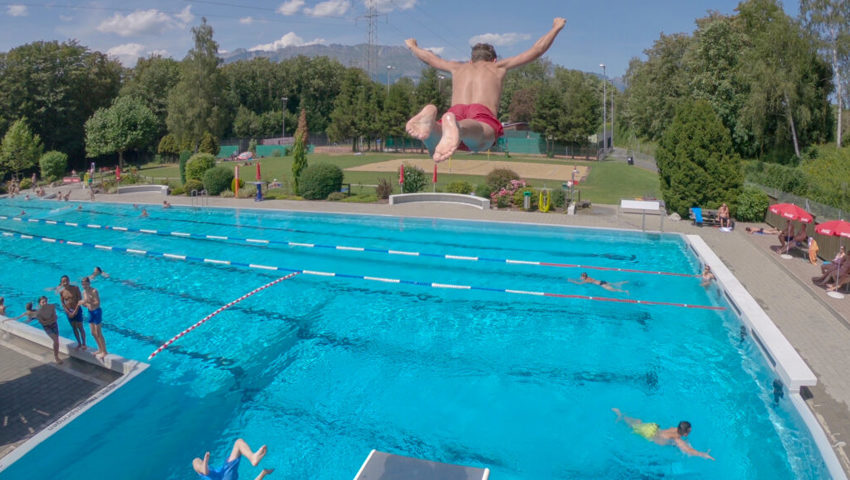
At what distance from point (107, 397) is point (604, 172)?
1513 inches

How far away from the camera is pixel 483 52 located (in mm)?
8953

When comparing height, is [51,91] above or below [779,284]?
above

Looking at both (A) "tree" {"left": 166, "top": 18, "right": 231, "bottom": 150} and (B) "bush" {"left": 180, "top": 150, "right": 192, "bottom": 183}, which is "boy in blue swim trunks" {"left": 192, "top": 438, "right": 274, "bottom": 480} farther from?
(A) "tree" {"left": 166, "top": 18, "right": 231, "bottom": 150}

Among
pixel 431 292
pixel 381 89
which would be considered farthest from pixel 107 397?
pixel 381 89

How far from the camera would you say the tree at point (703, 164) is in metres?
22.7

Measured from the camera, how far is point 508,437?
8.55 metres

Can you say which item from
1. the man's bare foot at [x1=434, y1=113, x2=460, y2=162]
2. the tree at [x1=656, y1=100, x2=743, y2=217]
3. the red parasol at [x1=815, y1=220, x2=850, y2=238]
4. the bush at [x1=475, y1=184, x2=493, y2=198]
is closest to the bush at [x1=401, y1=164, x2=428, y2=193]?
the bush at [x1=475, y1=184, x2=493, y2=198]

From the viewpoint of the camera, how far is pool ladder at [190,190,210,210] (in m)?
28.8

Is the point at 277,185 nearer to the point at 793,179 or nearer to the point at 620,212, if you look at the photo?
the point at 620,212

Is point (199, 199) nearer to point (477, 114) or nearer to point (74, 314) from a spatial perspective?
point (74, 314)

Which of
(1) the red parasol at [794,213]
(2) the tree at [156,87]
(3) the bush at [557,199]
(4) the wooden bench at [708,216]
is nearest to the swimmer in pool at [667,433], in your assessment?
(1) the red parasol at [794,213]

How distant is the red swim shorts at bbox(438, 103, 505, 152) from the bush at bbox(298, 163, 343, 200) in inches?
878

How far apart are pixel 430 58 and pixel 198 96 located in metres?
55.4

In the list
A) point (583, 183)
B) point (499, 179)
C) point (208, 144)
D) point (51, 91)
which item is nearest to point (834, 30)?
point (583, 183)
